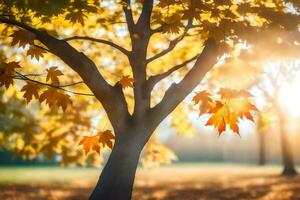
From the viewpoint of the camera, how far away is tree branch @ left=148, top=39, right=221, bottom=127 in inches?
269

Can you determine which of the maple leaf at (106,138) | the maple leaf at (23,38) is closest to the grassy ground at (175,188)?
the maple leaf at (106,138)

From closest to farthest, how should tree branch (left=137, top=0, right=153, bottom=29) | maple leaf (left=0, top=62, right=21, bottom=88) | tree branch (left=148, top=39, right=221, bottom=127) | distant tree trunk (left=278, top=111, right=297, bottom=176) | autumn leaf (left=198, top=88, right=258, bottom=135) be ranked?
1. autumn leaf (left=198, top=88, right=258, bottom=135)
2. maple leaf (left=0, top=62, right=21, bottom=88)
3. tree branch (left=148, top=39, right=221, bottom=127)
4. tree branch (left=137, top=0, right=153, bottom=29)
5. distant tree trunk (left=278, top=111, right=297, bottom=176)

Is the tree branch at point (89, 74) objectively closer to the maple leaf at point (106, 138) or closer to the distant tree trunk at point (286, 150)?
the maple leaf at point (106, 138)

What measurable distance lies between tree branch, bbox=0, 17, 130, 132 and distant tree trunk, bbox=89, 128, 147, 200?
0.30 metres

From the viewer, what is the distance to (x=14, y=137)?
1491 centimetres

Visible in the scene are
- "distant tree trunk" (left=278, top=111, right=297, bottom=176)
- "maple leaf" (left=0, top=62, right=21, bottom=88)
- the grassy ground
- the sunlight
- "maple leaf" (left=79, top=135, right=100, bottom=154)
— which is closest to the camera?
"maple leaf" (left=0, top=62, right=21, bottom=88)

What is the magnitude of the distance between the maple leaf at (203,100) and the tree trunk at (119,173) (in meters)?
1.40

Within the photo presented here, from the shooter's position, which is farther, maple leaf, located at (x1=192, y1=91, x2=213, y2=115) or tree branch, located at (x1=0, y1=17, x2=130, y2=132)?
tree branch, located at (x1=0, y1=17, x2=130, y2=132)

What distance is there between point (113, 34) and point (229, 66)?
4881 millimetres

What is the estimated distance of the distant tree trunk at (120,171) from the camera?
654cm

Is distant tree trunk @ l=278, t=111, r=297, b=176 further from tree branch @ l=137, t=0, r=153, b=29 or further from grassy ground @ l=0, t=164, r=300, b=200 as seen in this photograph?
tree branch @ l=137, t=0, r=153, b=29

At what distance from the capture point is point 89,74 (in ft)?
21.4

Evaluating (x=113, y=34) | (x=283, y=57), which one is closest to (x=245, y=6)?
(x=283, y=57)

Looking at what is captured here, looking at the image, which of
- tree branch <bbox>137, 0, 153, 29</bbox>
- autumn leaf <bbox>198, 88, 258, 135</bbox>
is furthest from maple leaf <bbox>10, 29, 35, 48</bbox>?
autumn leaf <bbox>198, 88, 258, 135</bbox>
